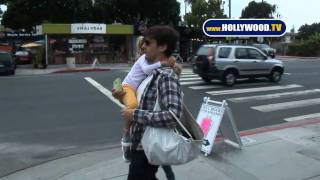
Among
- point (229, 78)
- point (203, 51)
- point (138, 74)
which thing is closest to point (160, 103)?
point (138, 74)

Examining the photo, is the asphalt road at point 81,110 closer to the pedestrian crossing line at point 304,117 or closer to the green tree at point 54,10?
the pedestrian crossing line at point 304,117

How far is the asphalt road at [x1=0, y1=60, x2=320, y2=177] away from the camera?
9555mm

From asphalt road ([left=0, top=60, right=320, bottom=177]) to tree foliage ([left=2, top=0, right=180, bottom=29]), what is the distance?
26.9m

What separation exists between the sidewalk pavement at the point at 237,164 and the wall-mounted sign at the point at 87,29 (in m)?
31.0

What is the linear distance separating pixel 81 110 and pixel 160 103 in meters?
10.4

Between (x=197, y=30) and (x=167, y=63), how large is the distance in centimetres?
4499

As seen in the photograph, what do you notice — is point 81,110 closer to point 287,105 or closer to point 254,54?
point 287,105

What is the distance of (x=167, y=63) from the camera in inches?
154

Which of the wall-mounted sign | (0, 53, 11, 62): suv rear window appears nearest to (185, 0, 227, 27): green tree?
the wall-mounted sign

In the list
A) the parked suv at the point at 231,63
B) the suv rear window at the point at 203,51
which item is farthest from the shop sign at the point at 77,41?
the suv rear window at the point at 203,51

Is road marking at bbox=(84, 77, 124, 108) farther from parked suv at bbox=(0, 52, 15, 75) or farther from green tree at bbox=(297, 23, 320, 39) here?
green tree at bbox=(297, 23, 320, 39)

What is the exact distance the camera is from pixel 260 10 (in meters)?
86.9

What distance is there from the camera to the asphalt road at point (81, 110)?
9555mm

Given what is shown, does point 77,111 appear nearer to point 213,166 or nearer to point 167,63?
point 213,166
